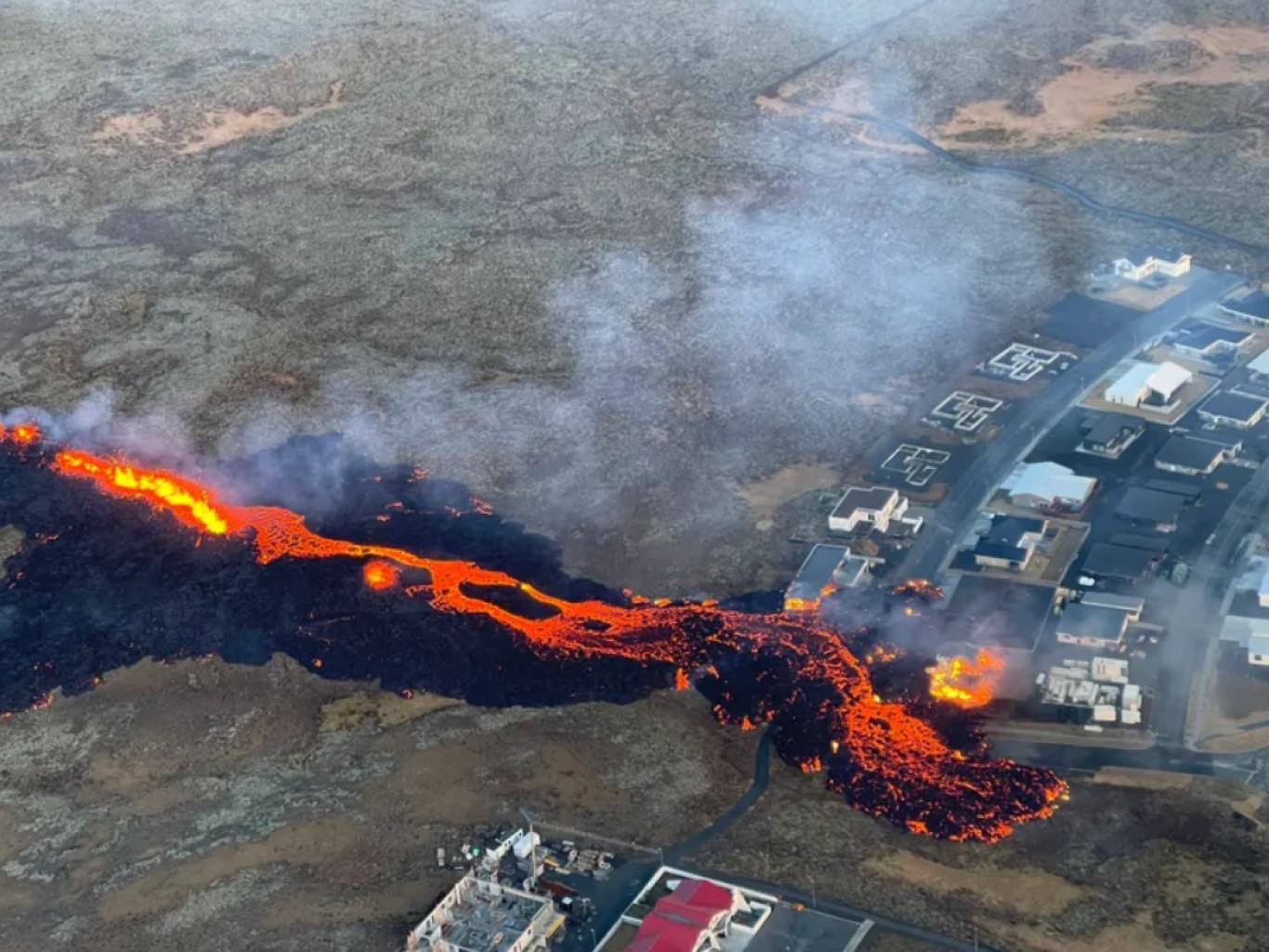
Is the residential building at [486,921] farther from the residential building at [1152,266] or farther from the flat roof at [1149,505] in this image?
the residential building at [1152,266]

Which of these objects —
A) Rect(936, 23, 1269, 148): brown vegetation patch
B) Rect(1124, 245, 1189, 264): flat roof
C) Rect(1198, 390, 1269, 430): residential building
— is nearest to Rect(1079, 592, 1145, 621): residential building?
Rect(1198, 390, 1269, 430): residential building

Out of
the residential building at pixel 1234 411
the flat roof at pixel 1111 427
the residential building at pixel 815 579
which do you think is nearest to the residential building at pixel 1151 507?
the flat roof at pixel 1111 427

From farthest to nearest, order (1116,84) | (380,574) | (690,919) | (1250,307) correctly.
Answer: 1. (1116,84)
2. (1250,307)
3. (380,574)
4. (690,919)

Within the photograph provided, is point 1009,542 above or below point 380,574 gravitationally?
above

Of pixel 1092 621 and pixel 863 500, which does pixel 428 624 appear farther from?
pixel 1092 621

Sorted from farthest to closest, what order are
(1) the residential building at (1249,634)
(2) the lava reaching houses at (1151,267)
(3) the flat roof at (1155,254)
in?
(3) the flat roof at (1155,254)
(2) the lava reaching houses at (1151,267)
(1) the residential building at (1249,634)

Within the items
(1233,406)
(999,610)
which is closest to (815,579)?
(999,610)

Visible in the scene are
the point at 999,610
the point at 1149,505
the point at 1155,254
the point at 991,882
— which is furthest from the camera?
the point at 1155,254
